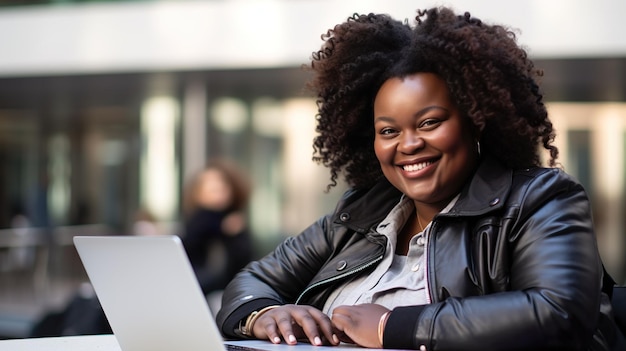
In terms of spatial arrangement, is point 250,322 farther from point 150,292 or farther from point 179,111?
point 179,111

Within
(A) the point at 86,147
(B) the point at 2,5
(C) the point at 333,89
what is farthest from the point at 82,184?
(C) the point at 333,89

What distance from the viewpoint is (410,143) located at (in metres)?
2.15

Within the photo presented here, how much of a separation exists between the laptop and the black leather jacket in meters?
0.46

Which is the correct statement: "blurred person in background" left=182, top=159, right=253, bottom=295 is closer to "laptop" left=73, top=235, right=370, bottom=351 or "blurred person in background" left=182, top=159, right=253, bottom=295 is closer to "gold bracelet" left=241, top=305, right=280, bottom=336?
"gold bracelet" left=241, top=305, right=280, bottom=336

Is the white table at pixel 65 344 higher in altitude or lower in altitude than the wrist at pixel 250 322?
lower

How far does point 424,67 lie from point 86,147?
1330cm

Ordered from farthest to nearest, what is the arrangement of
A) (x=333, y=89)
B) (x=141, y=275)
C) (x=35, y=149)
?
(x=35, y=149)
(x=333, y=89)
(x=141, y=275)

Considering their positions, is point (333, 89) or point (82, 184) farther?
point (82, 184)

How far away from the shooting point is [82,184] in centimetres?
1480

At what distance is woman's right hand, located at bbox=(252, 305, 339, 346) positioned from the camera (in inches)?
78.6

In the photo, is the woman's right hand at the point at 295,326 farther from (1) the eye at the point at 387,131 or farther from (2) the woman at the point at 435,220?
(1) the eye at the point at 387,131

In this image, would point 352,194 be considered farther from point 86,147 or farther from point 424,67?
point 86,147

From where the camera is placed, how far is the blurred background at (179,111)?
11.2 meters

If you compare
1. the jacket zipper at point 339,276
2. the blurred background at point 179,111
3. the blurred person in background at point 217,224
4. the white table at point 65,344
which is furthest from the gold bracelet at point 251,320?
the blurred background at point 179,111
